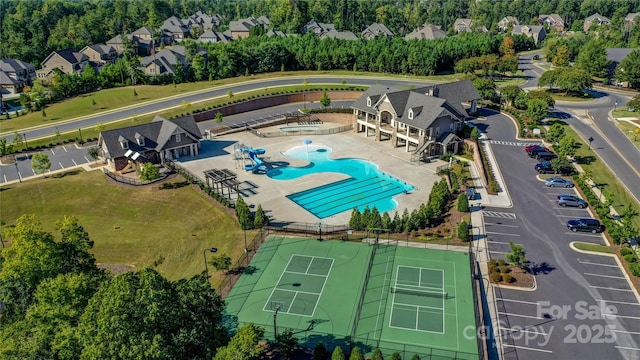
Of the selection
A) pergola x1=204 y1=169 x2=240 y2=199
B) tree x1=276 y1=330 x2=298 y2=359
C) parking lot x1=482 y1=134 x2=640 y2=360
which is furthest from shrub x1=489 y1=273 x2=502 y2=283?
pergola x1=204 y1=169 x2=240 y2=199

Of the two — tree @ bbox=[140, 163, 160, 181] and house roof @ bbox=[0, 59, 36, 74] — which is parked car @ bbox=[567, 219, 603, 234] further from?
house roof @ bbox=[0, 59, 36, 74]

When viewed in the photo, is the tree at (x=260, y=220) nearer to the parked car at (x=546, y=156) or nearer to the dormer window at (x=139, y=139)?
the dormer window at (x=139, y=139)

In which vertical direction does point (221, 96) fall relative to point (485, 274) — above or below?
above

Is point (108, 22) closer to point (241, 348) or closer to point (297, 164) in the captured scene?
point (297, 164)

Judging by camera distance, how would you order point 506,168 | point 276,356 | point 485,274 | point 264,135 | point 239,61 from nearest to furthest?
point 276,356, point 485,274, point 506,168, point 264,135, point 239,61

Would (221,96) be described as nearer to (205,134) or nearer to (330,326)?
(205,134)

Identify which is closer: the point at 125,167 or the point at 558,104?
the point at 125,167

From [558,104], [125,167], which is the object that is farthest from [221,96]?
[558,104]
